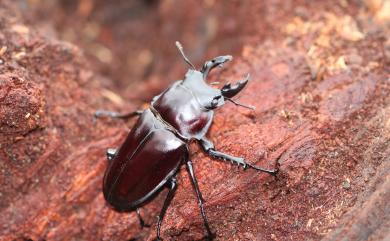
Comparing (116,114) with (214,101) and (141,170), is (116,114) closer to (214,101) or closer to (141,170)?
(141,170)

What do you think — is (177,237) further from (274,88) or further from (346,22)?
(346,22)

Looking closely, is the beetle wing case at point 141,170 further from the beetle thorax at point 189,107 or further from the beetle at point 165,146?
the beetle thorax at point 189,107

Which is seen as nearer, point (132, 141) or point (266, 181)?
point (266, 181)

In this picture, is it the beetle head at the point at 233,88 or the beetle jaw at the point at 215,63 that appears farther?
the beetle jaw at the point at 215,63

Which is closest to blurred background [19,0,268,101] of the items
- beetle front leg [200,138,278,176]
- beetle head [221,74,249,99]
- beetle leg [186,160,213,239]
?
beetle head [221,74,249,99]

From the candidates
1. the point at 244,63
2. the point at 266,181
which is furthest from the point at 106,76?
the point at 266,181

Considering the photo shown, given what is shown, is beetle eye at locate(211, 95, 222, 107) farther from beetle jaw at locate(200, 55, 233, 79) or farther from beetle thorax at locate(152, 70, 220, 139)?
beetle jaw at locate(200, 55, 233, 79)

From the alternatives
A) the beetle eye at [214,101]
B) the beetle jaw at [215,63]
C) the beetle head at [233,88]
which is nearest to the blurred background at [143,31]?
the beetle jaw at [215,63]
